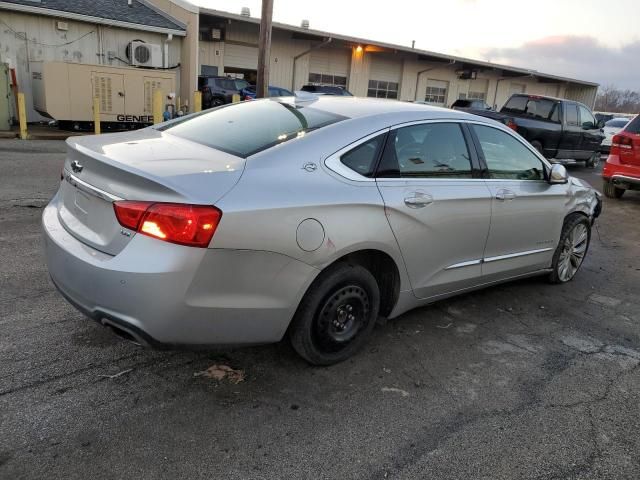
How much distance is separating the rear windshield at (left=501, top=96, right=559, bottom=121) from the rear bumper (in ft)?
41.2

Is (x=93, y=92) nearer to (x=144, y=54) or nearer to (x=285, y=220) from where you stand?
(x=144, y=54)

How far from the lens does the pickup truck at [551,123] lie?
13.2m

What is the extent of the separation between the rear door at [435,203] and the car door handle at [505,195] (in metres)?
0.16

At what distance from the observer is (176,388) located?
9.61ft

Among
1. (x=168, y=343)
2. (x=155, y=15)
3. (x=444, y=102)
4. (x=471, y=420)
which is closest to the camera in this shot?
(x=168, y=343)

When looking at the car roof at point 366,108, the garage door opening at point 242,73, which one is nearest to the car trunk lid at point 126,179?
the car roof at point 366,108

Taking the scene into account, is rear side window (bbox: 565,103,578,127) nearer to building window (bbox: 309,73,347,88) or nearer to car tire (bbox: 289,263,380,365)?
car tire (bbox: 289,263,380,365)

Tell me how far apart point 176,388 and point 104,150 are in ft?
4.57

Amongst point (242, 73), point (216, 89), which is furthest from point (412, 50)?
point (216, 89)

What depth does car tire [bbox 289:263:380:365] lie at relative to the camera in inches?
116

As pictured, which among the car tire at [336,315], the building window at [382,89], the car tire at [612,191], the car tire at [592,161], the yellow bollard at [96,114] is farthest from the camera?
the building window at [382,89]

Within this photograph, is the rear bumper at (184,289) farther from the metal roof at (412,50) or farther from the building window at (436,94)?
the building window at (436,94)

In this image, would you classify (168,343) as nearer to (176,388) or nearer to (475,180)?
(176,388)

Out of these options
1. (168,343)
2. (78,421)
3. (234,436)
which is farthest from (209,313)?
(78,421)
